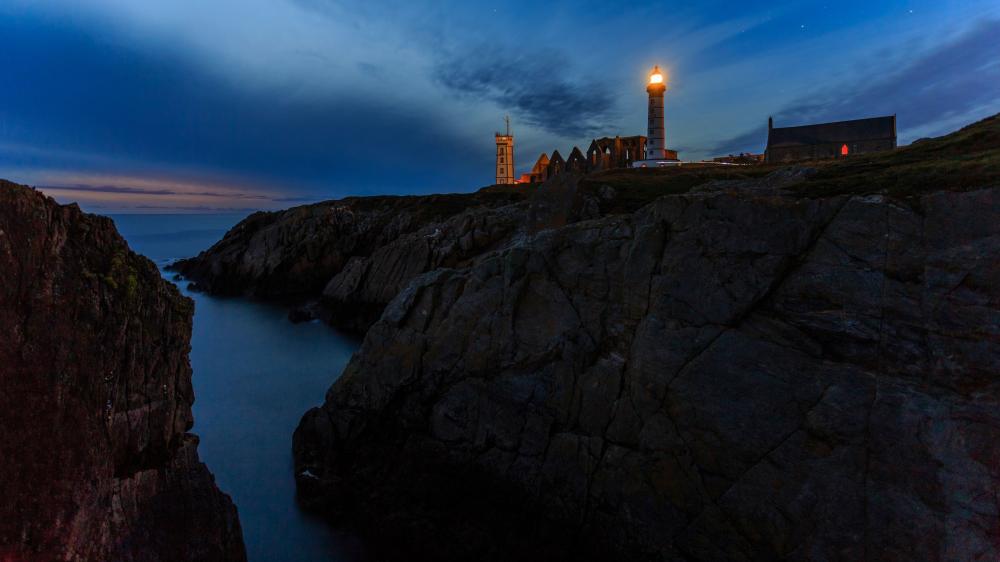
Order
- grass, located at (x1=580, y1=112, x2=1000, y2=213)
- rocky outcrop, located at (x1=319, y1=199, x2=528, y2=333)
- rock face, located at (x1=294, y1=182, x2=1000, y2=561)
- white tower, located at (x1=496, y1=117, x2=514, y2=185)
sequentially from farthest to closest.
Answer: white tower, located at (x1=496, y1=117, x2=514, y2=185) → rocky outcrop, located at (x1=319, y1=199, x2=528, y2=333) → grass, located at (x1=580, y1=112, x2=1000, y2=213) → rock face, located at (x1=294, y1=182, x2=1000, y2=561)

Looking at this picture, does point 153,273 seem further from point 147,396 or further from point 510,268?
point 510,268

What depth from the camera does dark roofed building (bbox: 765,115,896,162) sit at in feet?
205

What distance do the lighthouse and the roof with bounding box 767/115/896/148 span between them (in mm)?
15635

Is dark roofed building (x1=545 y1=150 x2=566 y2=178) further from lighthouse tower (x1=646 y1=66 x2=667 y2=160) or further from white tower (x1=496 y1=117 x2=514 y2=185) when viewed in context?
white tower (x1=496 y1=117 x2=514 y2=185)

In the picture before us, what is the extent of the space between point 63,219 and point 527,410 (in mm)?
14902

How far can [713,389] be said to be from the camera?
47.1 ft

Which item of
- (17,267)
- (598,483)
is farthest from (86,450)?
(598,483)

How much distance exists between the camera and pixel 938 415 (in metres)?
11.3

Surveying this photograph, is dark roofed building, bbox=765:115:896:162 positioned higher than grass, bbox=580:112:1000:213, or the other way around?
dark roofed building, bbox=765:115:896:162

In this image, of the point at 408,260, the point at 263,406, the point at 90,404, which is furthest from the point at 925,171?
the point at 408,260

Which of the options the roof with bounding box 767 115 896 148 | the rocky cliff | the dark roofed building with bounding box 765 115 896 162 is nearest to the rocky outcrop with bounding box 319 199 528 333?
the rocky cliff

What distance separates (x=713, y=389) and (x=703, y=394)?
1.12ft

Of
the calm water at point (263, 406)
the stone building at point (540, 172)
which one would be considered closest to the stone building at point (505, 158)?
the stone building at point (540, 172)

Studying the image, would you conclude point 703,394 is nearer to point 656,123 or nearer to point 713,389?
point 713,389
